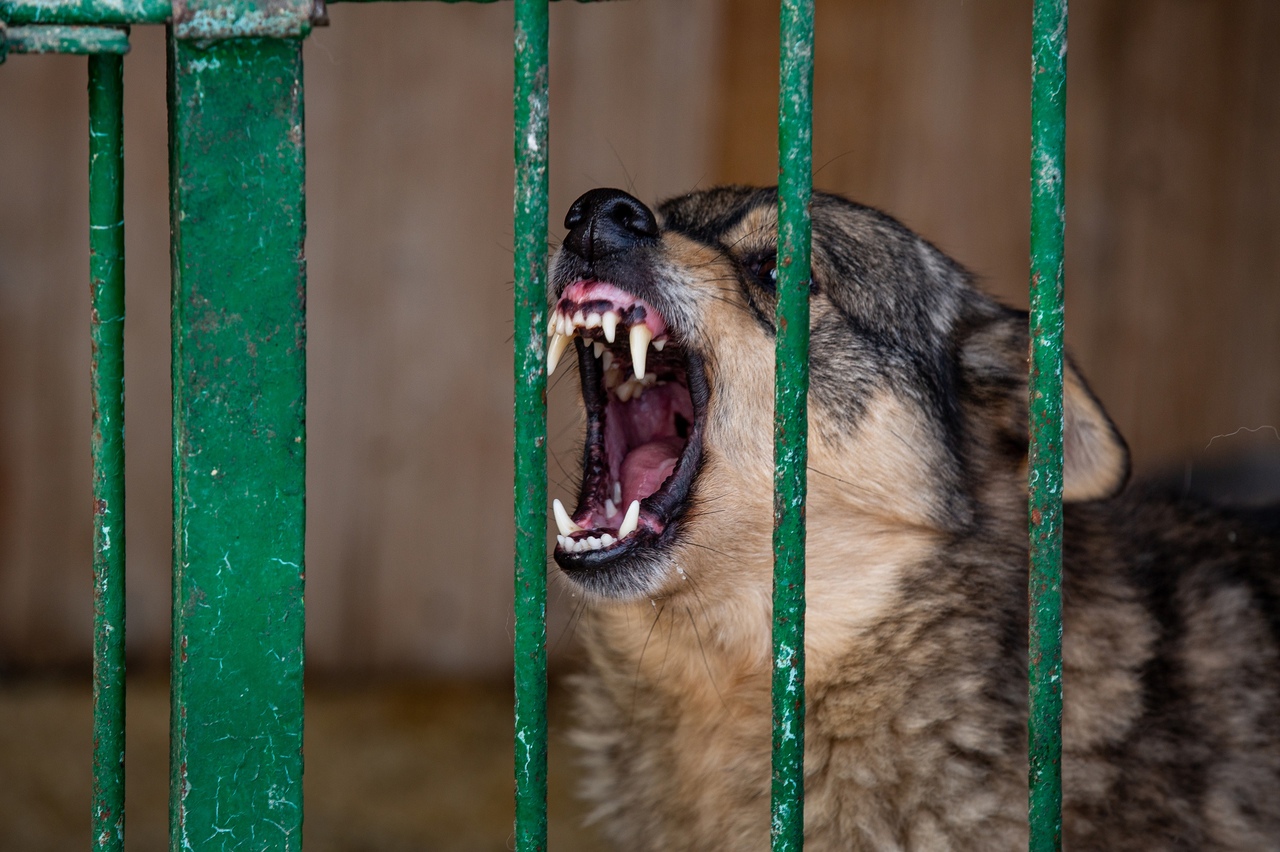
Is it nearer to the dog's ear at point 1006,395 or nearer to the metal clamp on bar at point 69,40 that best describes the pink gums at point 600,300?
the dog's ear at point 1006,395

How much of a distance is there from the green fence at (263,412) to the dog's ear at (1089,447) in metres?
0.80

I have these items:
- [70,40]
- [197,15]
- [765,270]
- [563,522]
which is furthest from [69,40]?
[765,270]

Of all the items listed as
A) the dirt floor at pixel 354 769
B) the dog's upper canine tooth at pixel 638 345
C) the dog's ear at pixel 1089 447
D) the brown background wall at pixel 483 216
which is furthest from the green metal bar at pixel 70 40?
the brown background wall at pixel 483 216

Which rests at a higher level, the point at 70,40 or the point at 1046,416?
the point at 70,40

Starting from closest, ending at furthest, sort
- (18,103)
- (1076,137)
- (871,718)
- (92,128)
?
(92,128) < (871,718) < (18,103) < (1076,137)

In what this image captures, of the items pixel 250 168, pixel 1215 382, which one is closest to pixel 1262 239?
pixel 1215 382

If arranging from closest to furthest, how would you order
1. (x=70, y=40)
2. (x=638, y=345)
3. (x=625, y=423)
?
(x=70, y=40), (x=638, y=345), (x=625, y=423)

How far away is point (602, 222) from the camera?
2461 millimetres

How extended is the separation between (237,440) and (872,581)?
52.8 inches

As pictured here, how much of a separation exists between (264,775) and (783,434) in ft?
2.89

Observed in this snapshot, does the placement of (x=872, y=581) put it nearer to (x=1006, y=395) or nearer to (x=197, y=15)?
(x=1006, y=395)

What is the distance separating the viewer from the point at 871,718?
2.52 metres

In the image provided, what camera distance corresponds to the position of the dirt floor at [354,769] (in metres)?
4.62

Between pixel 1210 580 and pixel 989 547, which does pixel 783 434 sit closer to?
pixel 989 547
